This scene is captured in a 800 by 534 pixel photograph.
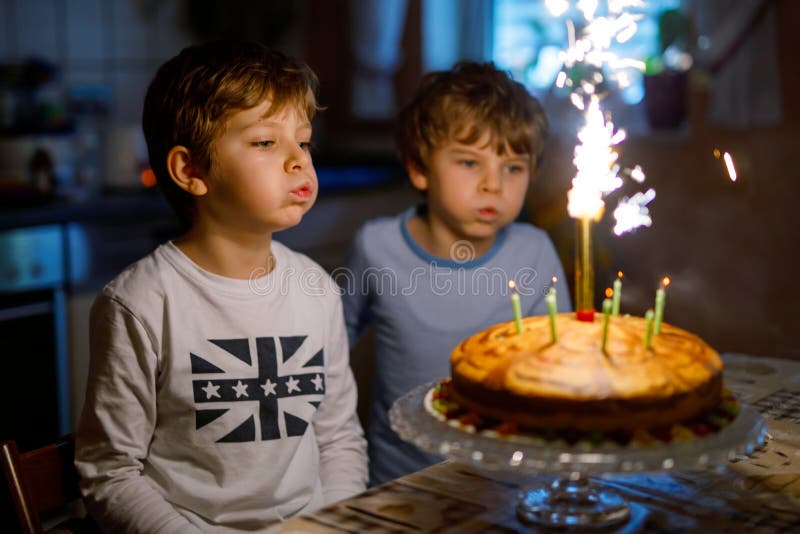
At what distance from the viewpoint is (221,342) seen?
4.14 feet

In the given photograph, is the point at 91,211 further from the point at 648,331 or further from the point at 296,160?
the point at 648,331

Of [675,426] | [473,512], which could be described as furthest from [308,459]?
[675,426]

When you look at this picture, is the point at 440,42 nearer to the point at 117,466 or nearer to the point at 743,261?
Result: the point at 743,261

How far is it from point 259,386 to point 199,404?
8 centimetres

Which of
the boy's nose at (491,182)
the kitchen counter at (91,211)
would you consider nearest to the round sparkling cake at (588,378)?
the boy's nose at (491,182)

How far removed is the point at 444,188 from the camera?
1.68 meters

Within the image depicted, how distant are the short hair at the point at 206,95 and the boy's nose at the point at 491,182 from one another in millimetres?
398

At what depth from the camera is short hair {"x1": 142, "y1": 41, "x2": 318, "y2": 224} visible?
128 cm

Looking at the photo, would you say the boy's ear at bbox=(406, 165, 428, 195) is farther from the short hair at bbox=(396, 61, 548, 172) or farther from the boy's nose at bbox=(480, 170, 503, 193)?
the boy's nose at bbox=(480, 170, 503, 193)

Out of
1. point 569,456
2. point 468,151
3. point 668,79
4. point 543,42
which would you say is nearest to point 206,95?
point 468,151

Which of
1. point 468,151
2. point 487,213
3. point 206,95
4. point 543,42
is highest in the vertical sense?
point 543,42

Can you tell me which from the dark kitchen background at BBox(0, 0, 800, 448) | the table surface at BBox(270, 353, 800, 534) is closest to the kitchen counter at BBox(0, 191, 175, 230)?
the dark kitchen background at BBox(0, 0, 800, 448)

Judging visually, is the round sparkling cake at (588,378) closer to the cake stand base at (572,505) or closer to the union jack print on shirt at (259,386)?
the cake stand base at (572,505)

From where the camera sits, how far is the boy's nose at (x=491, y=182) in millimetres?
1635
